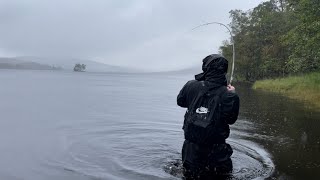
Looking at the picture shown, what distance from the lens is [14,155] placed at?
33.8 ft

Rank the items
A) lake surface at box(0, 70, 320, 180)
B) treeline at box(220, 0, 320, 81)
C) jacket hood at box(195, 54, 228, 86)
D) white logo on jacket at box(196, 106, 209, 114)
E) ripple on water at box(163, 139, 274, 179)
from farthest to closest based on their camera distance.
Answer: treeline at box(220, 0, 320, 81), lake surface at box(0, 70, 320, 180), ripple on water at box(163, 139, 274, 179), jacket hood at box(195, 54, 228, 86), white logo on jacket at box(196, 106, 209, 114)

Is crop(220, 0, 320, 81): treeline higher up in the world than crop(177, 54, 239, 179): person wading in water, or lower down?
higher up

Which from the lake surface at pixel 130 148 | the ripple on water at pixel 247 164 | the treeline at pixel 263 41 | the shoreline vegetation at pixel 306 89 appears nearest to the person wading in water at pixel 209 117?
the ripple on water at pixel 247 164

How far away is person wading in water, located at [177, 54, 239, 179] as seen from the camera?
7.12 meters

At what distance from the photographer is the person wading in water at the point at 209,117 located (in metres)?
7.12

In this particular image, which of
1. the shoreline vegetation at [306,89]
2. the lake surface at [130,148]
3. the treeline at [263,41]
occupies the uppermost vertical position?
the treeline at [263,41]

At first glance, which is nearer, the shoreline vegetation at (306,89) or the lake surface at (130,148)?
the lake surface at (130,148)

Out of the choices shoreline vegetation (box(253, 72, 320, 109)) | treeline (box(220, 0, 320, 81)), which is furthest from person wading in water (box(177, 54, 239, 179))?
treeline (box(220, 0, 320, 81))

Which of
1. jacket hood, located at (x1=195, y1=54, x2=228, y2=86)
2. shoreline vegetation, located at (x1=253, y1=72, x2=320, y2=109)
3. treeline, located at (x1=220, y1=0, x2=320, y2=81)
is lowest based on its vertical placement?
shoreline vegetation, located at (x1=253, y1=72, x2=320, y2=109)

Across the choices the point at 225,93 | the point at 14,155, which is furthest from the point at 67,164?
the point at 225,93

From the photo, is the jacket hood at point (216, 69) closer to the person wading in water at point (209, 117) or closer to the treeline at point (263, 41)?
the person wading in water at point (209, 117)

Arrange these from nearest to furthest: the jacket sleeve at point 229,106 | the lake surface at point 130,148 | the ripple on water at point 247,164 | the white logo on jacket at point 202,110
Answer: the jacket sleeve at point 229,106, the white logo on jacket at point 202,110, the ripple on water at point 247,164, the lake surface at point 130,148

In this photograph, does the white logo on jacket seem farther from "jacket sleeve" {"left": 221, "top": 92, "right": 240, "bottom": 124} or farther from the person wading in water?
"jacket sleeve" {"left": 221, "top": 92, "right": 240, "bottom": 124}

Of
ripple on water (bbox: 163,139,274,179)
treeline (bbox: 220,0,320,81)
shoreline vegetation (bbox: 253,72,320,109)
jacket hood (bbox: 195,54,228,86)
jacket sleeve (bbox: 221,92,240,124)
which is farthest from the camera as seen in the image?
treeline (bbox: 220,0,320,81)
